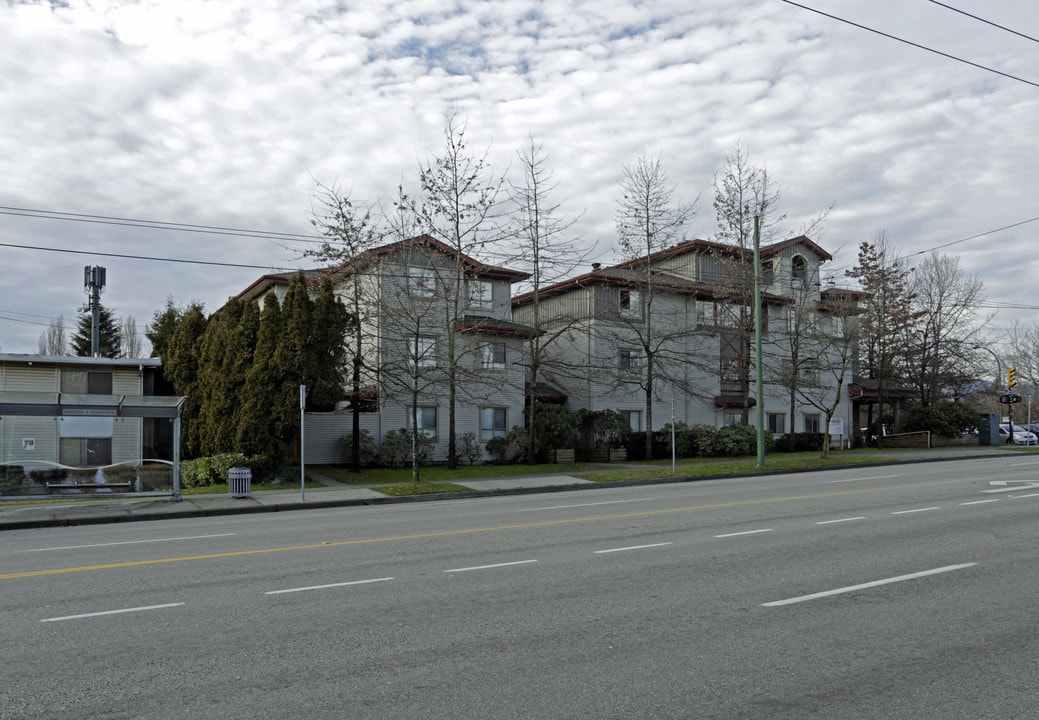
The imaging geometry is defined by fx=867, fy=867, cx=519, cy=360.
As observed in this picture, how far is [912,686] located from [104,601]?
7.30 meters

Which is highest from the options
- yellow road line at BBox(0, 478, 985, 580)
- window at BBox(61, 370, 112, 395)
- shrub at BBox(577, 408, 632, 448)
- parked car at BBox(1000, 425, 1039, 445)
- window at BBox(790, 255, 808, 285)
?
window at BBox(790, 255, 808, 285)

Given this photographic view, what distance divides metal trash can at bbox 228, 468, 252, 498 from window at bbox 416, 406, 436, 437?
1411 cm

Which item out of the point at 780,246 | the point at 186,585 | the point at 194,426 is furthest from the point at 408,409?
the point at 186,585

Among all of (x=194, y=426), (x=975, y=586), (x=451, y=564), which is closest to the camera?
(x=975, y=586)

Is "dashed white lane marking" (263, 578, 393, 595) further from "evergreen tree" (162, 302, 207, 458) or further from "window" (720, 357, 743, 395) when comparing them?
"window" (720, 357, 743, 395)

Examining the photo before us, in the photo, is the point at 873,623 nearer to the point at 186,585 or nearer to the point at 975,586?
the point at 975,586

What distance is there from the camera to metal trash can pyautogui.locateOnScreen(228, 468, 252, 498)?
2179 centimetres

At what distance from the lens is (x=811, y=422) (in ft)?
161

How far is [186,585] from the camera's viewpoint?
9367 millimetres

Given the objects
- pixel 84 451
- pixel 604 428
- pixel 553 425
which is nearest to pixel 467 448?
pixel 553 425

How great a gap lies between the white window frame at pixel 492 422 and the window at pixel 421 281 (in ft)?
21.6

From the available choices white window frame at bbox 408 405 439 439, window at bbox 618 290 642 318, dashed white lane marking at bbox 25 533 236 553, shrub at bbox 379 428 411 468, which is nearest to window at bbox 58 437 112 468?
shrub at bbox 379 428 411 468

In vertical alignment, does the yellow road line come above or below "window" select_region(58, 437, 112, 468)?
below

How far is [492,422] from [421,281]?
10350mm
